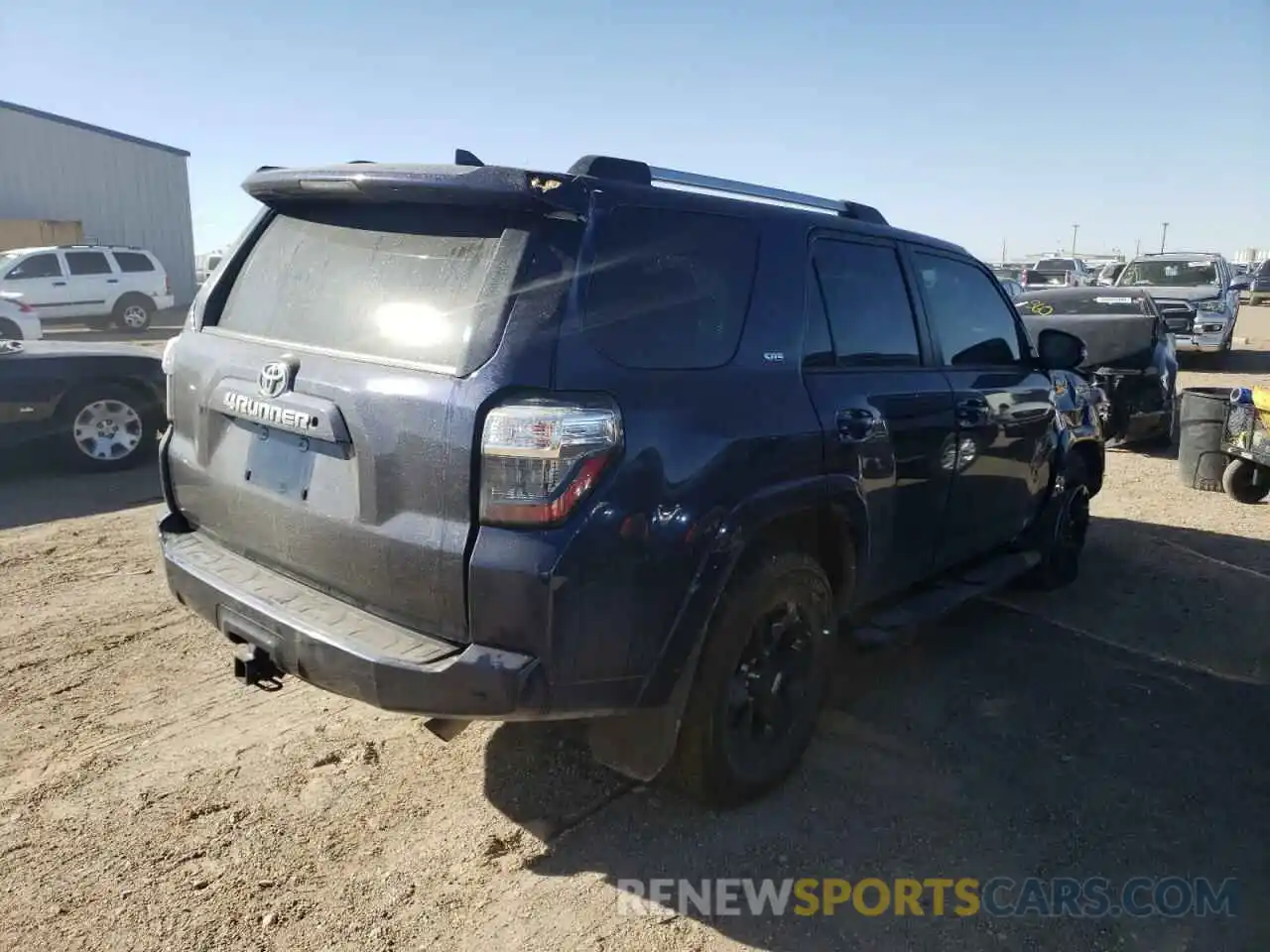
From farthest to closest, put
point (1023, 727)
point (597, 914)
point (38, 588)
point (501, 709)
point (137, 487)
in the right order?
point (137, 487)
point (38, 588)
point (1023, 727)
point (597, 914)
point (501, 709)

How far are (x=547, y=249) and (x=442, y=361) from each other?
1.34ft

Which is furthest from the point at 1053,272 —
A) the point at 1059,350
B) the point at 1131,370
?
the point at 1059,350

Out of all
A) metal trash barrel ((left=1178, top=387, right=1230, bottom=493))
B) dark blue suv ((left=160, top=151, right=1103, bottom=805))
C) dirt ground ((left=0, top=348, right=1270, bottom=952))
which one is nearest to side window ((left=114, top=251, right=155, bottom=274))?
dirt ground ((left=0, top=348, right=1270, bottom=952))

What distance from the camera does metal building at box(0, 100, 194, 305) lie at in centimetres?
2656

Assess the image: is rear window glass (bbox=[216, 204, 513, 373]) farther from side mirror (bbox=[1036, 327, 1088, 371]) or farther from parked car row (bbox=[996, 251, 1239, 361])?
parked car row (bbox=[996, 251, 1239, 361])

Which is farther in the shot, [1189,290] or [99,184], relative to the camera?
[99,184]

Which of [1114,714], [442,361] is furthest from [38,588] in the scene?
[1114,714]

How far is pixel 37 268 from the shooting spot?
19875mm

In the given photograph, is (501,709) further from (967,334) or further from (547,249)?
(967,334)

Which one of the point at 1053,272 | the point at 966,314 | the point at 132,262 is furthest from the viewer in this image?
the point at 1053,272

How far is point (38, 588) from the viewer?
16.4 feet

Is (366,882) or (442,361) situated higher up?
(442,361)

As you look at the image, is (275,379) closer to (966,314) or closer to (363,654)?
(363,654)

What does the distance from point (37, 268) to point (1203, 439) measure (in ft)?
70.5
